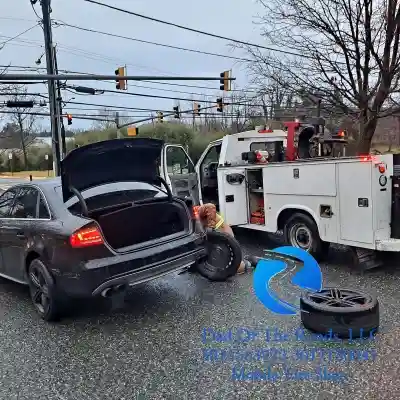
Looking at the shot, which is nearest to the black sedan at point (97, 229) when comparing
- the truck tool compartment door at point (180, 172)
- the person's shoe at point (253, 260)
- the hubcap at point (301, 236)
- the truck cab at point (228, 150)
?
the person's shoe at point (253, 260)

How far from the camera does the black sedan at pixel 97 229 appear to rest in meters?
4.52

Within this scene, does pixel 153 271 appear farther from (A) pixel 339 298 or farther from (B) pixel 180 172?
(B) pixel 180 172

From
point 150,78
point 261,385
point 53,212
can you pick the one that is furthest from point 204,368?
point 150,78

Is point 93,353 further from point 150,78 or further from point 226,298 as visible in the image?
point 150,78

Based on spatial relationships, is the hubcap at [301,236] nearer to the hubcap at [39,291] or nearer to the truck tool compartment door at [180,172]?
the truck tool compartment door at [180,172]

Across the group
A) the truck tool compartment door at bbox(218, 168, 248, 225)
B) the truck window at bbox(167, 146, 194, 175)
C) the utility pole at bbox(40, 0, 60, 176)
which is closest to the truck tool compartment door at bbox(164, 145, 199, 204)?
the truck window at bbox(167, 146, 194, 175)

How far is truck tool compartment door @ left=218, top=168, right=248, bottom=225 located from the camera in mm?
8125

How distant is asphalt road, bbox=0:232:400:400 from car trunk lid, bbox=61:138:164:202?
1426mm

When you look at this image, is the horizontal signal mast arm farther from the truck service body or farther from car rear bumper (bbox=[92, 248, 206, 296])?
car rear bumper (bbox=[92, 248, 206, 296])

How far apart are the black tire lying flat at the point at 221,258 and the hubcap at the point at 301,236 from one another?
1349 mm

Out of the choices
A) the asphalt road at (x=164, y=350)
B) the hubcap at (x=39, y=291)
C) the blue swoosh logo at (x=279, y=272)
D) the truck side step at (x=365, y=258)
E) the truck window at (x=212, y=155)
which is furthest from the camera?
the truck window at (x=212, y=155)

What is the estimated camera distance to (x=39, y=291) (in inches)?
197

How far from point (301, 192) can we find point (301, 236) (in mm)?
732

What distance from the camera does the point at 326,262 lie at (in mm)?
6969
